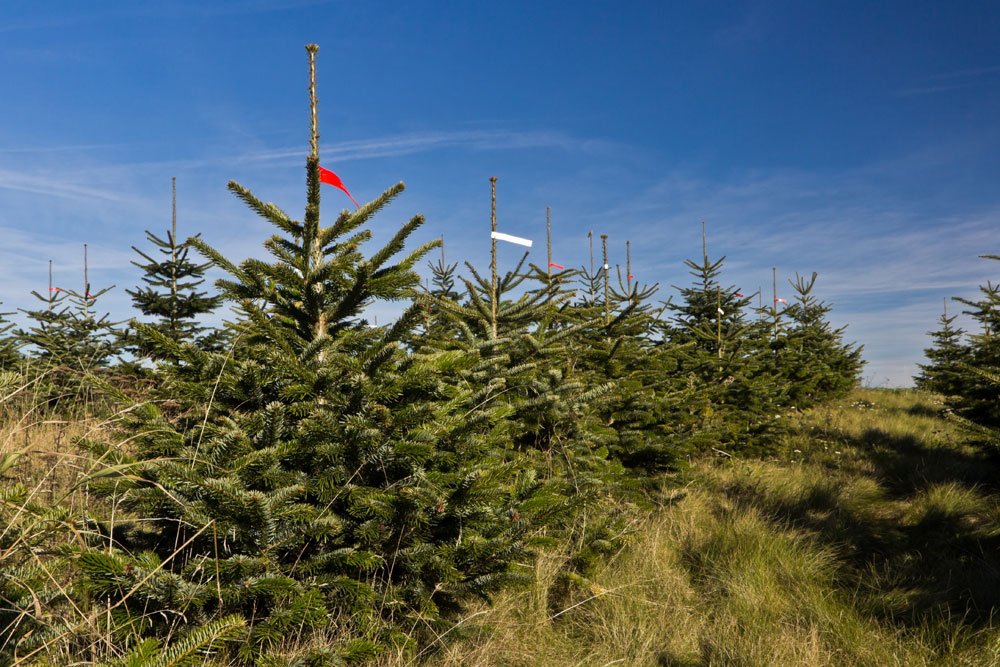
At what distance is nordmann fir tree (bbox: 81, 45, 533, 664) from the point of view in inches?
106

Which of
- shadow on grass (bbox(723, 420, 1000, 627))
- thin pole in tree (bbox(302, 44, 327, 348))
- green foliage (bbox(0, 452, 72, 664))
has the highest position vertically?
thin pole in tree (bbox(302, 44, 327, 348))

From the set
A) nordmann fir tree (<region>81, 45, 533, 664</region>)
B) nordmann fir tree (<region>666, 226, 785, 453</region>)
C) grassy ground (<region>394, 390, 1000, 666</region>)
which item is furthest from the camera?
nordmann fir tree (<region>666, 226, 785, 453</region>)

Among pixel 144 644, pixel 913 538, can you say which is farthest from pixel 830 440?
pixel 144 644

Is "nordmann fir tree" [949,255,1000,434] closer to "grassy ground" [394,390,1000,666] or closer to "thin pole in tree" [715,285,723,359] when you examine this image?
"grassy ground" [394,390,1000,666]

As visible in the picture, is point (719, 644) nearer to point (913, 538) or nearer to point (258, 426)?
point (258, 426)

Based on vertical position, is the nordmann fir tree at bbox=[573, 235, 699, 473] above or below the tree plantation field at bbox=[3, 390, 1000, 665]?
above

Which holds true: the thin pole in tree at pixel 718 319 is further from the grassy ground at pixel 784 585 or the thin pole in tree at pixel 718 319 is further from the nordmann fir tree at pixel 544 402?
the nordmann fir tree at pixel 544 402

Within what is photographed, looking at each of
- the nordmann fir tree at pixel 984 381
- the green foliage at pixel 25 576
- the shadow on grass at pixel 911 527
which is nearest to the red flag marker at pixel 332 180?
the green foliage at pixel 25 576

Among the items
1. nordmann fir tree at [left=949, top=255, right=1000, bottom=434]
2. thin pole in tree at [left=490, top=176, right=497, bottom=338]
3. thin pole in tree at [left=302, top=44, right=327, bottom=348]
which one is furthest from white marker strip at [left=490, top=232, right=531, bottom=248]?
nordmann fir tree at [left=949, top=255, right=1000, bottom=434]

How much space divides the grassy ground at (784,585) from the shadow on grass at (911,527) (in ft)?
0.06

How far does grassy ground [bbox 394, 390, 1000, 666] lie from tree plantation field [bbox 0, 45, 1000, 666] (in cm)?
3

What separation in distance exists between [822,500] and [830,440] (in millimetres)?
4491

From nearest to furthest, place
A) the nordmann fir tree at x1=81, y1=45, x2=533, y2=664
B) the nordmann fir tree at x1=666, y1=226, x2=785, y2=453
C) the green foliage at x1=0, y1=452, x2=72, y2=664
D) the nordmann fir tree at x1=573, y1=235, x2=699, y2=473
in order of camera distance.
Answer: the green foliage at x1=0, y1=452, x2=72, y2=664 < the nordmann fir tree at x1=81, y1=45, x2=533, y2=664 < the nordmann fir tree at x1=573, y1=235, x2=699, y2=473 < the nordmann fir tree at x1=666, y1=226, x2=785, y2=453

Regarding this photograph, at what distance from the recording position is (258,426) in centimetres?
307
